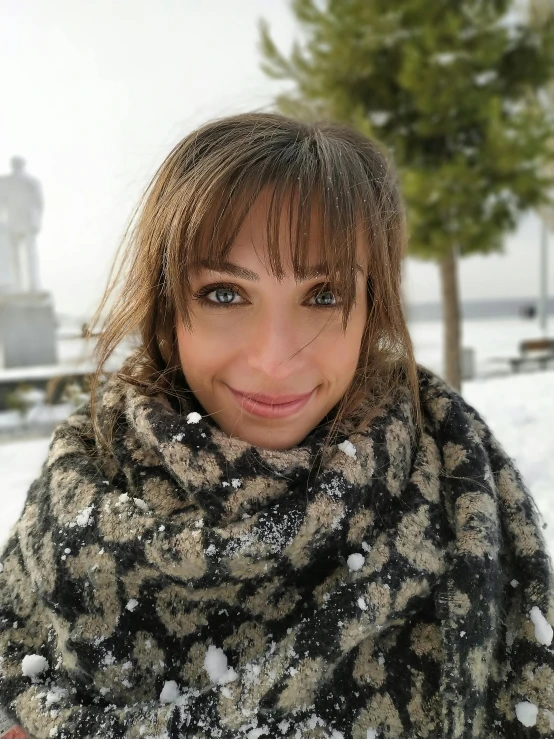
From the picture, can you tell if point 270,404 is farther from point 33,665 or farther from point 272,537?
point 33,665

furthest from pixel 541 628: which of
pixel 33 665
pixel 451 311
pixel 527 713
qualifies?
pixel 451 311

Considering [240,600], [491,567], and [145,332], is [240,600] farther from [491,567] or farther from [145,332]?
[145,332]

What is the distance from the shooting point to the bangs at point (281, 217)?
874mm

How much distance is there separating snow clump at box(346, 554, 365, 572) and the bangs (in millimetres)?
388

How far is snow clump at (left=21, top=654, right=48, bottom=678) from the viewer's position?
0.94 metres

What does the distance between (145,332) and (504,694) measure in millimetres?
892

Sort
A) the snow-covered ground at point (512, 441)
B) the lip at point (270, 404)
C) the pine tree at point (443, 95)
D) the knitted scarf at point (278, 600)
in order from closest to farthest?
1. the knitted scarf at point (278, 600)
2. the lip at point (270, 404)
3. the snow-covered ground at point (512, 441)
4. the pine tree at point (443, 95)

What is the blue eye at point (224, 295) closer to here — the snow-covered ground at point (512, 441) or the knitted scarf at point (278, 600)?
the knitted scarf at point (278, 600)

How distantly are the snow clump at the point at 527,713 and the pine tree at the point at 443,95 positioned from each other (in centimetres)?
382

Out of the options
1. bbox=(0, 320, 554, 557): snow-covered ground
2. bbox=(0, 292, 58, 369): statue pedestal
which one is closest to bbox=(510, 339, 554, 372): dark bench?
bbox=(0, 320, 554, 557): snow-covered ground

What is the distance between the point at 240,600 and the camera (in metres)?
0.91

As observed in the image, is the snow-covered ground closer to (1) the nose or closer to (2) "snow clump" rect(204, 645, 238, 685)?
(1) the nose

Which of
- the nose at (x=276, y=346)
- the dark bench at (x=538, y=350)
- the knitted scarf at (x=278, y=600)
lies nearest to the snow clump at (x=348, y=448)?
the knitted scarf at (x=278, y=600)

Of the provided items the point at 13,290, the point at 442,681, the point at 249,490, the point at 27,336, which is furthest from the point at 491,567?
the point at 13,290
